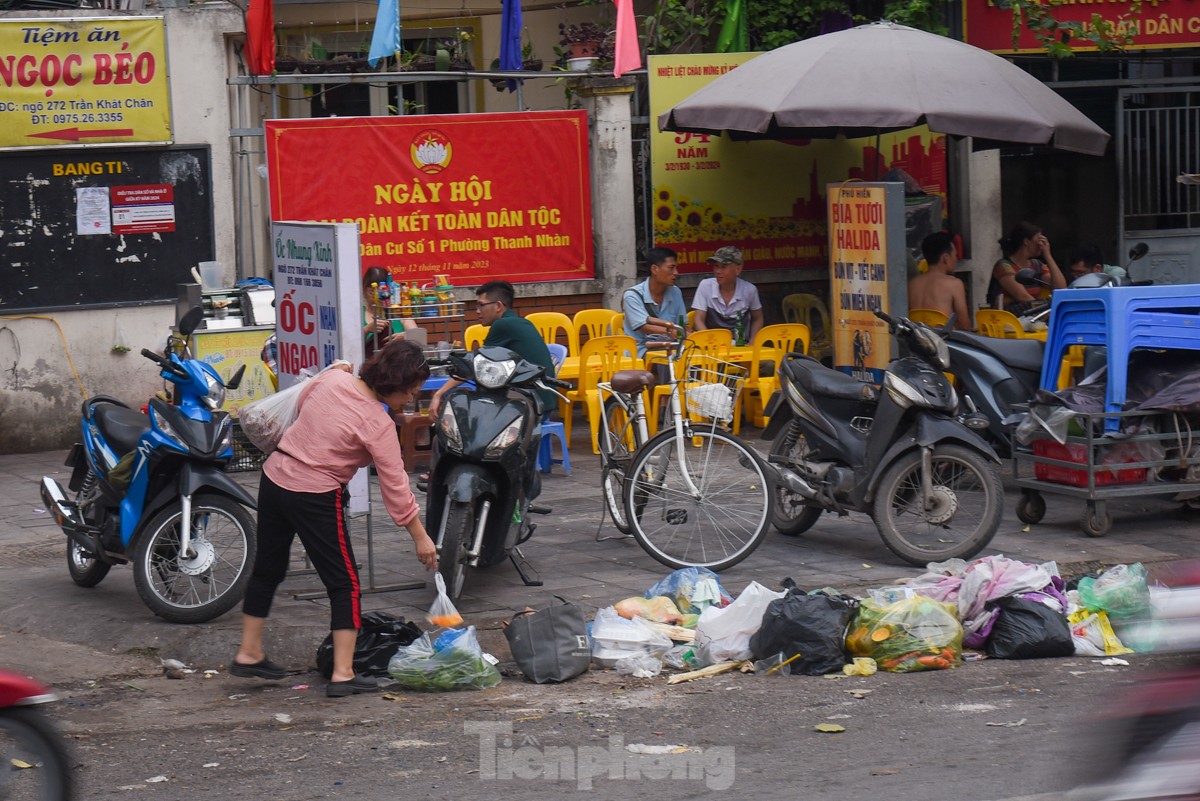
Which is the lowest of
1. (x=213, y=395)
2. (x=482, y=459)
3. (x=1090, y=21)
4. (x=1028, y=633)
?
(x=1028, y=633)

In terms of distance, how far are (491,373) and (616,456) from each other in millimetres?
1453

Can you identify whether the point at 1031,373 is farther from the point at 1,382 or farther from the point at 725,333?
the point at 1,382

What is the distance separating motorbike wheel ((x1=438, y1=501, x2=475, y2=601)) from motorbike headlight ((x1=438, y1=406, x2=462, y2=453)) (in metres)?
0.28

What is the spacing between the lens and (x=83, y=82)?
11.8m

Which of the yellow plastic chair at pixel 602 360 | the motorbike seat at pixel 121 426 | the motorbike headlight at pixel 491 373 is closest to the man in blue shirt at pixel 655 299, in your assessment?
the yellow plastic chair at pixel 602 360

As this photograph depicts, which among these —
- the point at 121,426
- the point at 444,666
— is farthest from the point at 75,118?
the point at 444,666

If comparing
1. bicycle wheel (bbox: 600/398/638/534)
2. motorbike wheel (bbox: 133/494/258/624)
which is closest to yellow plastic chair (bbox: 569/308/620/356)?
bicycle wheel (bbox: 600/398/638/534)

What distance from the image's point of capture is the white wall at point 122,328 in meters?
11.8

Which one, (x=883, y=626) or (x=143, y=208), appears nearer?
(x=883, y=626)

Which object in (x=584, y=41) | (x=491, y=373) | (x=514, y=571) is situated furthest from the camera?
(x=584, y=41)

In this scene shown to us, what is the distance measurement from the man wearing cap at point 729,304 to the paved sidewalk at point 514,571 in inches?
101

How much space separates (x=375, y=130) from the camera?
12.4 meters

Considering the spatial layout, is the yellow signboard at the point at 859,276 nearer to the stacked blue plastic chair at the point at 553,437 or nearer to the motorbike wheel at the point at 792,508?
the motorbike wheel at the point at 792,508

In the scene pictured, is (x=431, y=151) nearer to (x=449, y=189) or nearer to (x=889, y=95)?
(x=449, y=189)
